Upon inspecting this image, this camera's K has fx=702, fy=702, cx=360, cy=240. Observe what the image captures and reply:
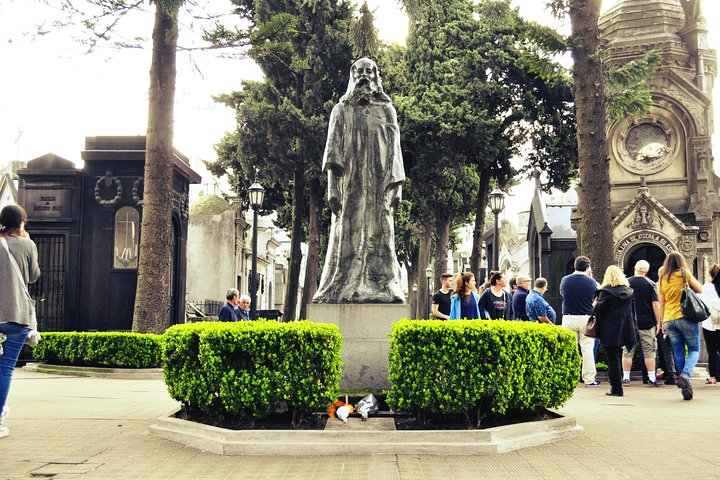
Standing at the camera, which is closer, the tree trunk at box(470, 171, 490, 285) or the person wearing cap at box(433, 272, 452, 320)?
the person wearing cap at box(433, 272, 452, 320)

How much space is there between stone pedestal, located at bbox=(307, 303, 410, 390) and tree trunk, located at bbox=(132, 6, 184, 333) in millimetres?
7050

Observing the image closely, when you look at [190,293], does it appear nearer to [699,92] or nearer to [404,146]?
[404,146]

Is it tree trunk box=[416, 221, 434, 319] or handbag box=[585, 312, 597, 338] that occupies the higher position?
tree trunk box=[416, 221, 434, 319]

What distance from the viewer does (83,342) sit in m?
14.4

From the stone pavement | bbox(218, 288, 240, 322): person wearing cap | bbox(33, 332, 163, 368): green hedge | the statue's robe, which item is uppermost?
the statue's robe

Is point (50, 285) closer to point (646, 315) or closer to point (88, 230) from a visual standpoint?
point (88, 230)

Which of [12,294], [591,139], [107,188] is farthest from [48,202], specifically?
[591,139]

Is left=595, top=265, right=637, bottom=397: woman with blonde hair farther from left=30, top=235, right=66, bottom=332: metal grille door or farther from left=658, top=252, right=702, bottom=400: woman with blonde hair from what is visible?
left=30, top=235, right=66, bottom=332: metal grille door

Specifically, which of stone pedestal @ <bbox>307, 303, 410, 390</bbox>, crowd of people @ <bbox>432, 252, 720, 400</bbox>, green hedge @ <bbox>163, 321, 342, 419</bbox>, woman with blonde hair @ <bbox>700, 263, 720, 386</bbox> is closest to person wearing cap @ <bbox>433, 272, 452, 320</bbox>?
crowd of people @ <bbox>432, 252, 720, 400</bbox>

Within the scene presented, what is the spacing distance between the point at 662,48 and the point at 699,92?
289cm

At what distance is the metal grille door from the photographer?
1748 centimetres

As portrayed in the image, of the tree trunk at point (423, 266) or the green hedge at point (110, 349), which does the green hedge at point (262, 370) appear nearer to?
the green hedge at point (110, 349)

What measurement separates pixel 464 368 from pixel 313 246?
20.4 meters

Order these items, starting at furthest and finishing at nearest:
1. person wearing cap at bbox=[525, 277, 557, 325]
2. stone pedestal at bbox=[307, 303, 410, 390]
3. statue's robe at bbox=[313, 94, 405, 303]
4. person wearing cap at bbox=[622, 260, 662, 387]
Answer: person wearing cap at bbox=[525, 277, 557, 325]
person wearing cap at bbox=[622, 260, 662, 387]
statue's robe at bbox=[313, 94, 405, 303]
stone pedestal at bbox=[307, 303, 410, 390]
